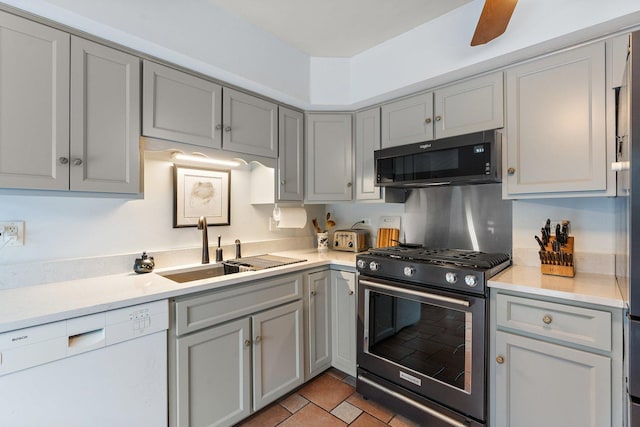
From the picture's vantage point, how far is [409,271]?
179 centimetres

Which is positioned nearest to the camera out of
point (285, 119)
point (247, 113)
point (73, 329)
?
point (73, 329)

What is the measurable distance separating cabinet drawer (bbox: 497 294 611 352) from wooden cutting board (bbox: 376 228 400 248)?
1086 millimetres

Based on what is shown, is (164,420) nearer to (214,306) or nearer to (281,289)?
(214,306)

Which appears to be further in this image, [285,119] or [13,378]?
[285,119]

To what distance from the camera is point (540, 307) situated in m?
1.40

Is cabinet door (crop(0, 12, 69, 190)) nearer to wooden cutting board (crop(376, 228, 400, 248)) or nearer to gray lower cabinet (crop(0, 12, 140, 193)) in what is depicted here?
gray lower cabinet (crop(0, 12, 140, 193))

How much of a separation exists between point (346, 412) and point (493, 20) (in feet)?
7.94

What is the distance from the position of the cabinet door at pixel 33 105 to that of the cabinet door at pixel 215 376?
39.6 inches

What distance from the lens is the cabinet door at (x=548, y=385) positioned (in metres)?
1.27

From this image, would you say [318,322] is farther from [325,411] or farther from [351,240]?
[351,240]

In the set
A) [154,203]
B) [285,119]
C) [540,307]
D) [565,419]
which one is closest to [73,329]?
[154,203]

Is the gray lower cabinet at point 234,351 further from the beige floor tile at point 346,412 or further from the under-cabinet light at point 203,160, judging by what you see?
the under-cabinet light at point 203,160

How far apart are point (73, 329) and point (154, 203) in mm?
967

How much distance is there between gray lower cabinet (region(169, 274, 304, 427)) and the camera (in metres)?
1.49
